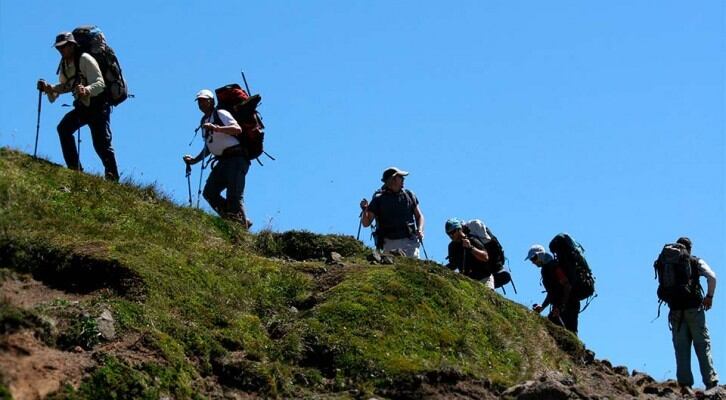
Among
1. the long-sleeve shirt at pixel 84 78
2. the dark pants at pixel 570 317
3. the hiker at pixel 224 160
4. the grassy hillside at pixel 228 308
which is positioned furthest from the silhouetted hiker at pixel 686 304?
the long-sleeve shirt at pixel 84 78

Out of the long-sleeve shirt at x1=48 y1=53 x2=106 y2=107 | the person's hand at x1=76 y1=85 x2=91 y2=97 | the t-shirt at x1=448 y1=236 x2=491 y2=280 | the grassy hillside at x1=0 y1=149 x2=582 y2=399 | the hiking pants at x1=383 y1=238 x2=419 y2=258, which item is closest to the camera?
the grassy hillside at x1=0 y1=149 x2=582 y2=399

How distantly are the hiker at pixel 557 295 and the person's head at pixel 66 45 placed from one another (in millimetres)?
8375

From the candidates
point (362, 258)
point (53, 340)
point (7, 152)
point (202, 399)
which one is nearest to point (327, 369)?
point (202, 399)

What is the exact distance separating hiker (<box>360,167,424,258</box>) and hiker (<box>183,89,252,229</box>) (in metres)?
2.11

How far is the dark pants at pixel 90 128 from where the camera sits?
847 inches

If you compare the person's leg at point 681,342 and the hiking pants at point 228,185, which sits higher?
the hiking pants at point 228,185

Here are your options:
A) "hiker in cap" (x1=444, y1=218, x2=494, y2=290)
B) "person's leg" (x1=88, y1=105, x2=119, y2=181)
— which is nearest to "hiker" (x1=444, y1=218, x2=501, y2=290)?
"hiker in cap" (x1=444, y1=218, x2=494, y2=290)

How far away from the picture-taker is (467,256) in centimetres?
2312

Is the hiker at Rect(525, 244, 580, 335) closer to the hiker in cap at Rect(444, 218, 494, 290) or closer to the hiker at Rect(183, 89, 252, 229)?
the hiker in cap at Rect(444, 218, 494, 290)

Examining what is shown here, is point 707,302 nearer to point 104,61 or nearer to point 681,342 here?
point 681,342

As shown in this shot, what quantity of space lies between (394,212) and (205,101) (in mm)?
3618

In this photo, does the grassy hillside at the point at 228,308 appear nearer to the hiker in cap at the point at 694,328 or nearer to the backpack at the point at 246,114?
the backpack at the point at 246,114

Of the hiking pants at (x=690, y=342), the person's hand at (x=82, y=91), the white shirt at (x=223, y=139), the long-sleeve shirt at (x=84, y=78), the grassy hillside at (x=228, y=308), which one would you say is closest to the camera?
the grassy hillside at (x=228, y=308)

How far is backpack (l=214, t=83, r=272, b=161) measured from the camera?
902 inches
